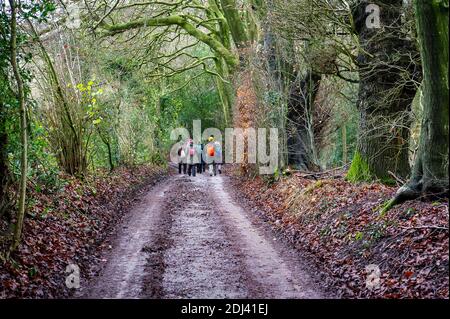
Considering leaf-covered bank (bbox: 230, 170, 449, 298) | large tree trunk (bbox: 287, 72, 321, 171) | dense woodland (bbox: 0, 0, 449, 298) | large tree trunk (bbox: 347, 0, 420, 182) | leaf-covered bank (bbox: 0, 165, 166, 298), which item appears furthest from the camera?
large tree trunk (bbox: 287, 72, 321, 171)

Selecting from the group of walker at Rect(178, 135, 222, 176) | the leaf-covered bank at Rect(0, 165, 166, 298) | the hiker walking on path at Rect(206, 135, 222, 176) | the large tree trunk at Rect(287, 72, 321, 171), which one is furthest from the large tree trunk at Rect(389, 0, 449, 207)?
the hiker walking on path at Rect(206, 135, 222, 176)

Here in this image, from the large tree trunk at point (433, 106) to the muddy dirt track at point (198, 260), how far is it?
8.61ft

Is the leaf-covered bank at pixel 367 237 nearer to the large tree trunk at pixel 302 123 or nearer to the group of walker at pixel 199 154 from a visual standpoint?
the large tree trunk at pixel 302 123

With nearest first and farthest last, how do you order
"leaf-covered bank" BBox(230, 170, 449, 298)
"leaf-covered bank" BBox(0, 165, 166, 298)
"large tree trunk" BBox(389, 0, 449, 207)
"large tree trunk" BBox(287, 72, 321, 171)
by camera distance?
"leaf-covered bank" BBox(230, 170, 449, 298)
"leaf-covered bank" BBox(0, 165, 166, 298)
"large tree trunk" BBox(389, 0, 449, 207)
"large tree trunk" BBox(287, 72, 321, 171)

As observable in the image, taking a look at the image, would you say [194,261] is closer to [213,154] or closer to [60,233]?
[60,233]

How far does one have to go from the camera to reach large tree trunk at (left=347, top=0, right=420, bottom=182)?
1206 centimetres

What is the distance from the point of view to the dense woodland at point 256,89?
8.64 meters

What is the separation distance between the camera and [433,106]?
27.1ft

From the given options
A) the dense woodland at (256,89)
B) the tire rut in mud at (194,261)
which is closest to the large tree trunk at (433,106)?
the dense woodland at (256,89)

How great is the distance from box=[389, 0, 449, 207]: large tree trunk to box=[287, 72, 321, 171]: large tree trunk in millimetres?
8064

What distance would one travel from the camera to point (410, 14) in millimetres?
11250

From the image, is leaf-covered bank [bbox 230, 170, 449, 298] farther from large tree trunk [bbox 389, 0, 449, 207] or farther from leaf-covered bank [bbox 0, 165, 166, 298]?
leaf-covered bank [bbox 0, 165, 166, 298]

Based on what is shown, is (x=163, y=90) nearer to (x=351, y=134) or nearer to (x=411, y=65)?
(x=351, y=134)
